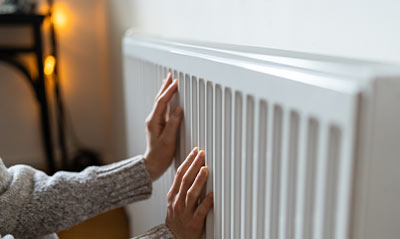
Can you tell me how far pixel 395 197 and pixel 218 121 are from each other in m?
0.23

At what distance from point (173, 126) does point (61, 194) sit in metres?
0.21

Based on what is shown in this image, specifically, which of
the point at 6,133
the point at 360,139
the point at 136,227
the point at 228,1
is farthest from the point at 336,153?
the point at 6,133

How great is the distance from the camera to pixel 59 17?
6.84ft

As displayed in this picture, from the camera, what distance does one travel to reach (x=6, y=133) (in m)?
2.17

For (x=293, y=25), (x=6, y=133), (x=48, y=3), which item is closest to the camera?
(x=293, y=25)

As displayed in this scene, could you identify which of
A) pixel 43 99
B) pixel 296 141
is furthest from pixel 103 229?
pixel 296 141

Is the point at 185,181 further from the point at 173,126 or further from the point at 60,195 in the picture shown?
the point at 60,195

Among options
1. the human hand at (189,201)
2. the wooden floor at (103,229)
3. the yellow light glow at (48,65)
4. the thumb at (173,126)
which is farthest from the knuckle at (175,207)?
the yellow light glow at (48,65)

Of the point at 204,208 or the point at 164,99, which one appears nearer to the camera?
the point at 204,208

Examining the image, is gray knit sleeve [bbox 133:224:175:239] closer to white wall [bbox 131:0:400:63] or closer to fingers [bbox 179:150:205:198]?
fingers [bbox 179:150:205:198]

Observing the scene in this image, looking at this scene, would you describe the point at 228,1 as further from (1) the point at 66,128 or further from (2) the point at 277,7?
(1) the point at 66,128

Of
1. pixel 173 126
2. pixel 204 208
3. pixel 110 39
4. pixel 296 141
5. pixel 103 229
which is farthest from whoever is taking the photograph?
pixel 110 39

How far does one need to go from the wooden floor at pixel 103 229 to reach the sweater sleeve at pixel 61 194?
0.91m

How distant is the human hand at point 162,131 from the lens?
2.20ft
